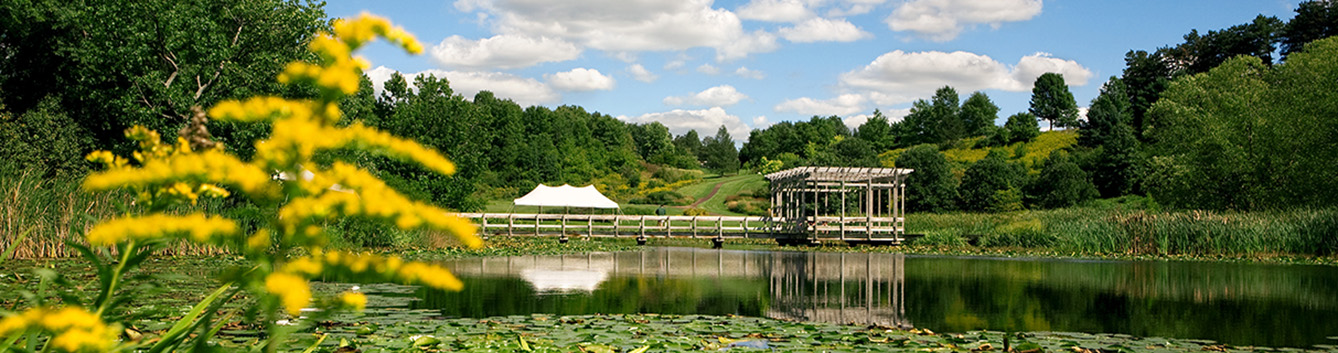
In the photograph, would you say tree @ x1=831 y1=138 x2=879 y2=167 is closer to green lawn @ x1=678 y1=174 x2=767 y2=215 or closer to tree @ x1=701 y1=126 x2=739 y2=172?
green lawn @ x1=678 y1=174 x2=767 y2=215

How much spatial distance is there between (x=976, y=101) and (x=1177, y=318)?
249 ft

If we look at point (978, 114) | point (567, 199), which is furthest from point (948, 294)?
point (978, 114)

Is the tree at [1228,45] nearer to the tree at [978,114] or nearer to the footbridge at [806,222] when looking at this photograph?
the tree at [978,114]

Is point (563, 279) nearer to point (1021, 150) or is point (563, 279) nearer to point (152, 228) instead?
point (152, 228)

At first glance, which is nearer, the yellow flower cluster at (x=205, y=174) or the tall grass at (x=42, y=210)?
the yellow flower cluster at (x=205, y=174)

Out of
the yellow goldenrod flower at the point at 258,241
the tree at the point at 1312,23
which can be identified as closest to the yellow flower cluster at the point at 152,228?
the yellow goldenrod flower at the point at 258,241

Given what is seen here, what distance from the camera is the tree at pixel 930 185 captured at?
168 feet

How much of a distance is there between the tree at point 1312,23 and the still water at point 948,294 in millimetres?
47332

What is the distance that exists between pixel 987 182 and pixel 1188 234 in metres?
27.1

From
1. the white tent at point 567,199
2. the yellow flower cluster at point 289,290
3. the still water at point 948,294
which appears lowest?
the still water at point 948,294

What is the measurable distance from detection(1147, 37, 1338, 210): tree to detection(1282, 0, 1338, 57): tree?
2385 cm

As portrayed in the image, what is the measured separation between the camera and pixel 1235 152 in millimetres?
33062

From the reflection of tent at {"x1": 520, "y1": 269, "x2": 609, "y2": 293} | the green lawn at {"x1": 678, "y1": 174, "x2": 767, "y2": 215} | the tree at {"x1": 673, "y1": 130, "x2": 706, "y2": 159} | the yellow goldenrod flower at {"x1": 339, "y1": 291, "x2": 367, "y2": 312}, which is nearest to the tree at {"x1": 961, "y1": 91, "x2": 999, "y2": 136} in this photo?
the green lawn at {"x1": 678, "y1": 174, "x2": 767, "y2": 215}

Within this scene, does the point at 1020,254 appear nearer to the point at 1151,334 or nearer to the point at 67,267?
the point at 1151,334
